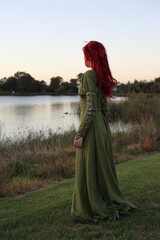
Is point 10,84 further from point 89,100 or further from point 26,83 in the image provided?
point 89,100

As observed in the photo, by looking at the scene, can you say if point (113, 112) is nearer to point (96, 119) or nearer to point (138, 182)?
point (138, 182)

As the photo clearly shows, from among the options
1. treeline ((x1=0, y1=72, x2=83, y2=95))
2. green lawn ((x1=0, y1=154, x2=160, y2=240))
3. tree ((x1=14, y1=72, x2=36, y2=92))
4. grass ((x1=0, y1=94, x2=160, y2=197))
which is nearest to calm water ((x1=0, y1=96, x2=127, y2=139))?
grass ((x1=0, y1=94, x2=160, y2=197))

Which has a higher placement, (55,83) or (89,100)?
(55,83)

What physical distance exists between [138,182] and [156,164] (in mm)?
1605

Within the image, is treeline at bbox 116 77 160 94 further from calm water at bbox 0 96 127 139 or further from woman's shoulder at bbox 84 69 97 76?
woman's shoulder at bbox 84 69 97 76

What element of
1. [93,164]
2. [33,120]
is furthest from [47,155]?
[33,120]

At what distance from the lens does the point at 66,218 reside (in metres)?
3.56

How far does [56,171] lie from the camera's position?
6.90 m

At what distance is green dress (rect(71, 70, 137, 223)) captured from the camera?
3240 millimetres

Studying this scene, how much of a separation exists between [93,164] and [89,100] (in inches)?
30.4

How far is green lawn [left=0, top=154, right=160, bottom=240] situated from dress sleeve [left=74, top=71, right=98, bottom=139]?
1124mm

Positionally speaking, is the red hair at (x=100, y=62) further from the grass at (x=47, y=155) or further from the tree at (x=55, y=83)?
the tree at (x=55, y=83)

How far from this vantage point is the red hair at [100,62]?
10.6 feet

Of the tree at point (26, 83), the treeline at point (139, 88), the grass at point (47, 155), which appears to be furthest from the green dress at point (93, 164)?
the tree at point (26, 83)
